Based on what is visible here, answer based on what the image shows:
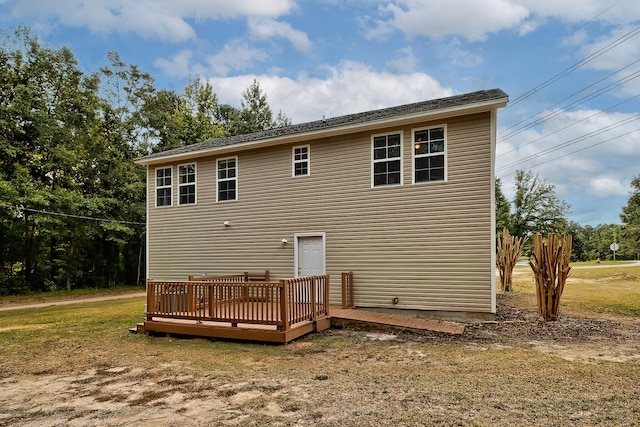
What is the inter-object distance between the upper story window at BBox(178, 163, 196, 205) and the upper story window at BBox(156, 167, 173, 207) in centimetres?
44

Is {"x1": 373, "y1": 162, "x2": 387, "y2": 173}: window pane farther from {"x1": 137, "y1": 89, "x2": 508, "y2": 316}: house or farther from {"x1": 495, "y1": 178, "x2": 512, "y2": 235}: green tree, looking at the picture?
{"x1": 495, "y1": 178, "x2": 512, "y2": 235}: green tree

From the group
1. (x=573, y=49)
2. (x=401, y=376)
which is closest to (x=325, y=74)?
(x=573, y=49)

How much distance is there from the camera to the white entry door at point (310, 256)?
9922mm

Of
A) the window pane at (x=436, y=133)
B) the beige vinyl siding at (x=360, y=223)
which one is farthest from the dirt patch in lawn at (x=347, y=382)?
the window pane at (x=436, y=133)

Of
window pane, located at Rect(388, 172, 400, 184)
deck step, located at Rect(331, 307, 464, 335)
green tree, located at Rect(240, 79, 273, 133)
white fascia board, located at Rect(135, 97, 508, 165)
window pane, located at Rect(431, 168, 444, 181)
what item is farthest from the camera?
green tree, located at Rect(240, 79, 273, 133)

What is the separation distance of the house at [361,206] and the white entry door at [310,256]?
3 centimetres

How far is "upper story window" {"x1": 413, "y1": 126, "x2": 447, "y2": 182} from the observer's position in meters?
8.62

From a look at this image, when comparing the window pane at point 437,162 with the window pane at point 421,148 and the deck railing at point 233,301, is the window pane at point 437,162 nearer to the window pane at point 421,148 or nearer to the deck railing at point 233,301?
the window pane at point 421,148

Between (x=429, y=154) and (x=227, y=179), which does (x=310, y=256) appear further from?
(x=429, y=154)

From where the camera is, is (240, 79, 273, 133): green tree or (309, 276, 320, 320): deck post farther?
(240, 79, 273, 133): green tree

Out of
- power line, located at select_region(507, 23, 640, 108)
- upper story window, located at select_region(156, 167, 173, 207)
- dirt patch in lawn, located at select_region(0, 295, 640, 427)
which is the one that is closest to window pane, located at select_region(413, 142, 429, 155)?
dirt patch in lawn, located at select_region(0, 295, 640, 427)

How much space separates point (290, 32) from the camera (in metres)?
15.8

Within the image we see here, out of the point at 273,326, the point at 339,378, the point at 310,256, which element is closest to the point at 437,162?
the point at 310,256

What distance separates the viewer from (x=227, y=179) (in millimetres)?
11414
